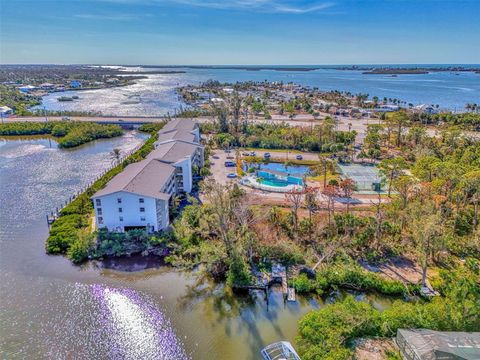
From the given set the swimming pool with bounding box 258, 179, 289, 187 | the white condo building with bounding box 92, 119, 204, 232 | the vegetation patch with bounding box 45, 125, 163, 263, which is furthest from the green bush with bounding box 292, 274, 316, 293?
the swimming pool with bounding box 258, 179, 289, 187

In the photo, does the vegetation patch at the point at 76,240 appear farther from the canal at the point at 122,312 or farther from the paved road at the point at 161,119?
the paved road at the point at 161,119

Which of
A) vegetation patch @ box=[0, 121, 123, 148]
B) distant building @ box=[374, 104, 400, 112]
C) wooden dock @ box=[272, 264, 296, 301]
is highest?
distant building @ box=[374, 104, 400, 112]

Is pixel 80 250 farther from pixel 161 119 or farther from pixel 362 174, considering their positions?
pixel 161 119

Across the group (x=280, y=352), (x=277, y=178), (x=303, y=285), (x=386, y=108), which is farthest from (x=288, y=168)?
(x=386, y=108)

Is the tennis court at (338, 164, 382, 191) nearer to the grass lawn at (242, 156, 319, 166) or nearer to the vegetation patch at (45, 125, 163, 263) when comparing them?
the grass lawn at (242, 156, 319, 166)

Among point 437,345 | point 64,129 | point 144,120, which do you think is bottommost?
point 437,345

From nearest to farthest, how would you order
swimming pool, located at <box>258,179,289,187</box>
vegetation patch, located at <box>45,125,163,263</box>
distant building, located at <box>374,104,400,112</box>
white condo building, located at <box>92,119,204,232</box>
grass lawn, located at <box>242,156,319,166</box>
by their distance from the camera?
vegetation patch, located at <box>45,125,163,263</box> → white condo building, located at <box>92,119,204,232</box> → swimming pool, located at <box>258,179,289,187</box> → grass lawn, located at <box>242,156,319,166</box> → distant building, located at <box>374,104,400,112</box>

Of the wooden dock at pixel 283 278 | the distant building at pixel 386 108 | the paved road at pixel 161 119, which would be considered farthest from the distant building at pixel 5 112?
the distant building at pixel 386 108

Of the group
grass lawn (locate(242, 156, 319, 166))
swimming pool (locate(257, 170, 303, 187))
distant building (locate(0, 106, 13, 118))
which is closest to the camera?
swimming pool (locate(257, 170, 303, 187))
